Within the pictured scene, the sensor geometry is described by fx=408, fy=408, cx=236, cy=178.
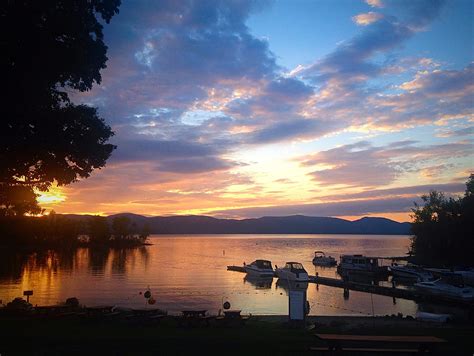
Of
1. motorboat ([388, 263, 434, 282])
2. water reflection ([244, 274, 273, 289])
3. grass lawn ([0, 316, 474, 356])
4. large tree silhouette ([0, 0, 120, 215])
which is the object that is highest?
large tree silhouette ([0, 0, 120, 215])

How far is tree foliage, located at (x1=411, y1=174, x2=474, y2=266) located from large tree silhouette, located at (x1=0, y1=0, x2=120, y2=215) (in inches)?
2756

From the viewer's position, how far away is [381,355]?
12.5 meters

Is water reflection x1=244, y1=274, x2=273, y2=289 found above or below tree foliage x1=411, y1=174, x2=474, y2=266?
below

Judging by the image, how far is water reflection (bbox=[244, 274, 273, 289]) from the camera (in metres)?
63.0

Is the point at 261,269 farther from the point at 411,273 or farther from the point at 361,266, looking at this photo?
the point at 411,273

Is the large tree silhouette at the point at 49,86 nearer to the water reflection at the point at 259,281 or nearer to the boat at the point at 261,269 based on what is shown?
the water reflection at the point at 259,281

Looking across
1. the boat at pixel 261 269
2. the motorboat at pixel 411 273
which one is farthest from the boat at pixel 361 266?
the boat at pixel 261 269


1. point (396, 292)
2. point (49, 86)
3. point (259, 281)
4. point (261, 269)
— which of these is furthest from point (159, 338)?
point (261, 269)

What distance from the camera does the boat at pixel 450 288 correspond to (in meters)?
46.8

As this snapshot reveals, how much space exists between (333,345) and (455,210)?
259ft

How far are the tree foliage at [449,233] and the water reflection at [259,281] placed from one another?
33575 millimetres

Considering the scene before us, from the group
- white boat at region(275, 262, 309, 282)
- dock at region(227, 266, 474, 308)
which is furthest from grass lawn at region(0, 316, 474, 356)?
white boat at region(275, 262, 309, 282)

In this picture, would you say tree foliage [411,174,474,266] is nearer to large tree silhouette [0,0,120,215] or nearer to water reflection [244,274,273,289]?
water reflection [244,274,273,289]

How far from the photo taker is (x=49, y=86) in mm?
16375
